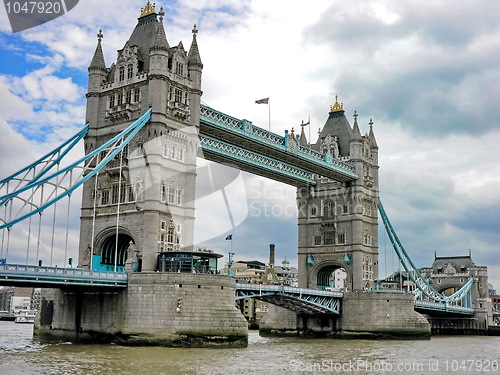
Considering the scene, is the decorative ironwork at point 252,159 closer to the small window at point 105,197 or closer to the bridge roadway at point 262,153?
the bridge roadway at point 262,153

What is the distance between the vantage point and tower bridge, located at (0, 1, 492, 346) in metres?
43.1

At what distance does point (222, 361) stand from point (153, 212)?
15227 mm

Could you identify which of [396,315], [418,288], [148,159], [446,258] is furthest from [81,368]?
[446,258]

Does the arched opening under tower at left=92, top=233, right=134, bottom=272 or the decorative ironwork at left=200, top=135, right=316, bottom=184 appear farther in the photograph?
the decorative ironwork at left=200, top=135, right=316, bottom=184

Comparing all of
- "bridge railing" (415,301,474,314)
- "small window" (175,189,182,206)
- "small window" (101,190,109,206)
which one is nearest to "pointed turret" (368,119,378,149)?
"bridge railing" (415,301,474,314)

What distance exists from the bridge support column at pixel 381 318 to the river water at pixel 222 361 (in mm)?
18033

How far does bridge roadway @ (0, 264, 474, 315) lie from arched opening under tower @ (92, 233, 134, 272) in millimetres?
6369

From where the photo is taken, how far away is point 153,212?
156ft

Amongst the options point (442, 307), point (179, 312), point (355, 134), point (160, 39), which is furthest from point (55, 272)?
point (442, 307)

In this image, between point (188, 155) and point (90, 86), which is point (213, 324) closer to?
point (188, 155)

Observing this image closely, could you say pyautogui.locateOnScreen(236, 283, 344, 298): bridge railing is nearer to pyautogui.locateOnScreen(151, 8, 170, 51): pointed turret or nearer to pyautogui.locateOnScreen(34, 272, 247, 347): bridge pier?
pyautogui.locateOnScreen(34, 272, 247, 347): bridge pier

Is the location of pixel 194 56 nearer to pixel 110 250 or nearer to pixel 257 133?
pixel 257 133

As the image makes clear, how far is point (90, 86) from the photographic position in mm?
53094

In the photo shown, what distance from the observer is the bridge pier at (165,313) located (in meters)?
42.6
